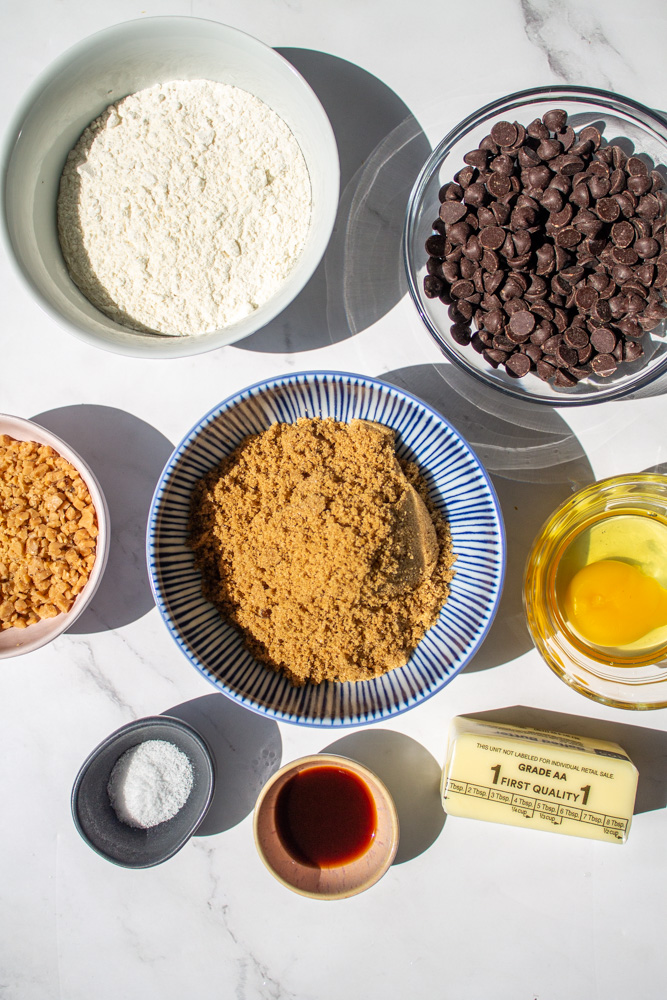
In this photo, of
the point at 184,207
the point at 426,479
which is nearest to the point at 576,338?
the point at 426,479

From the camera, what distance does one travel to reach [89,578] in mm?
1257

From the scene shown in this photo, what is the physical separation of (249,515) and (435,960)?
1188mm

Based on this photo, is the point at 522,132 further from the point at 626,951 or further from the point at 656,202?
the point at 626,951

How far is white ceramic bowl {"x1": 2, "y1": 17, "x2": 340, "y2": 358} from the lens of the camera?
45.2 inches

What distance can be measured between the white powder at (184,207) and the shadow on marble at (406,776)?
3.30 ft

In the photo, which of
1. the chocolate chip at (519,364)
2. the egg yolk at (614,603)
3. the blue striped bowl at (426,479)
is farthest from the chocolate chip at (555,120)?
the egg yolk at (614,603)

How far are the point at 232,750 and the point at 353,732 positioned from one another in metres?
0.29

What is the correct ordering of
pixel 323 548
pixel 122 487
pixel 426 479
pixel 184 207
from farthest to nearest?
1. pixel 122 487
2. pixel 426 479
3. pixel 184 207
4. pixel 323 548

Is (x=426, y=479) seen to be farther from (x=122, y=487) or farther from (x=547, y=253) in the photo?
(x=122, y=487)

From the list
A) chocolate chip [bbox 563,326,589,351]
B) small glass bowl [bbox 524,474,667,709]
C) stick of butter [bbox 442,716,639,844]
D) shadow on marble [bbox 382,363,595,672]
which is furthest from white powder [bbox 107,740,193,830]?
chocolate chip [bbox 563,326,589,351]

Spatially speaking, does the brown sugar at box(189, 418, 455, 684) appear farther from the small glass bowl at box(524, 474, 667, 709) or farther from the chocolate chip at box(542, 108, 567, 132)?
the chocolate chip at box(542, 108, 567, 132)

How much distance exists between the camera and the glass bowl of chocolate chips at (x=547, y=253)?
1188 millimetres

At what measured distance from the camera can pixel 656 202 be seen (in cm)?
118

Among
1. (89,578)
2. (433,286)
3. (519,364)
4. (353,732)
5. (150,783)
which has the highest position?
(433,286)
